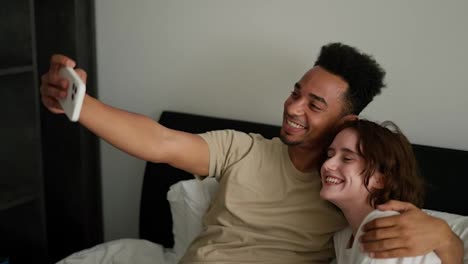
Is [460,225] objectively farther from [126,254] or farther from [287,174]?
[126,254]

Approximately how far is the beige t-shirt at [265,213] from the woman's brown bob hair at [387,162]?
0.19m

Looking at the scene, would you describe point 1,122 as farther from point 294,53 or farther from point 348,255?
point 348,255

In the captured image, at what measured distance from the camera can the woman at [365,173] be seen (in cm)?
140

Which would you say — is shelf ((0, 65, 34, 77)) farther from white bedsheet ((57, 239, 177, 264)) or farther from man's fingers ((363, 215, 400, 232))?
man's fingers ((363, 215, 400, 232))

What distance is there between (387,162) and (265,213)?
36 centimetres

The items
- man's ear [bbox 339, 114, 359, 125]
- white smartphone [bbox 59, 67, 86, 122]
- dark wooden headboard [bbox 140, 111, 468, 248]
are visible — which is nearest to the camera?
white smartphone [bbox 59, 67, 86, 122]

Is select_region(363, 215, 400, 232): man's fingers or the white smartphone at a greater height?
the white smartphone

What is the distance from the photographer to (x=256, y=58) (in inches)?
79.1

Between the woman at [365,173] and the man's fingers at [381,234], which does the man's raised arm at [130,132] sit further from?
the man's fingers at [381,234]

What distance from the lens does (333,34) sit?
1.88 m

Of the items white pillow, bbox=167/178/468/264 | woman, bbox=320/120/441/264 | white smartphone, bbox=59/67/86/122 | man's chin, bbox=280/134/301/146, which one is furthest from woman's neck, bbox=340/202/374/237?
white smartphone, bbox=59/67/86/122

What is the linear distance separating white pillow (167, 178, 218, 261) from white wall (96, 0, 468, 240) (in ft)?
1.21

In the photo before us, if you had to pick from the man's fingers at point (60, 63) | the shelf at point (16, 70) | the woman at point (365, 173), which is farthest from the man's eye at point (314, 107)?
the shelf at point (16, 70)

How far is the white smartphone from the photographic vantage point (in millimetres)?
1055
